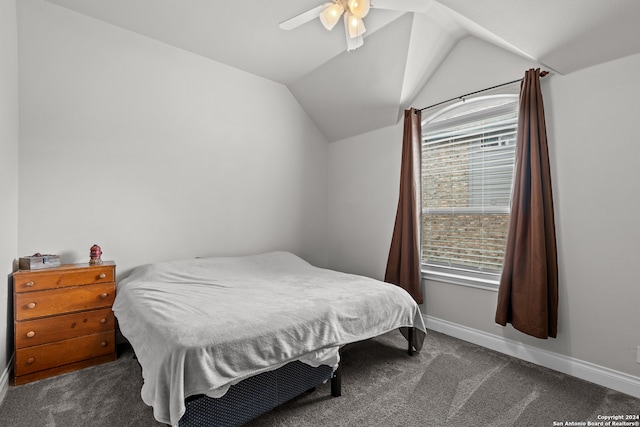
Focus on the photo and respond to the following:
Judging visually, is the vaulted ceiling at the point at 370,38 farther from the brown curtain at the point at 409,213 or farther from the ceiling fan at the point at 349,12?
the ceiling fan at the point at 349,12

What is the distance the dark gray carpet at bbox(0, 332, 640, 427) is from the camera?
1700 mm

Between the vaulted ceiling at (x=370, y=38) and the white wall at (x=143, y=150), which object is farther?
the white wall at (x=143, y=150)

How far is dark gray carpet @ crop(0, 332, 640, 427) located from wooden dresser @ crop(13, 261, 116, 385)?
104mm

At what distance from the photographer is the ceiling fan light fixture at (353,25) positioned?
1.87 meters

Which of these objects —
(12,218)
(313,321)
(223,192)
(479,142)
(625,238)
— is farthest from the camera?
(223,192)

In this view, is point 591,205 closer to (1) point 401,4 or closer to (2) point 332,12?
(1) point 401,4

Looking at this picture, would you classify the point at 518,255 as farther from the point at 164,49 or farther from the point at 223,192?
the point at 164,49

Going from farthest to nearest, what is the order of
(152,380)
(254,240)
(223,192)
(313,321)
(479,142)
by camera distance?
(254,240) < (223,192) < (479,142) < (313,321) < (152,380)

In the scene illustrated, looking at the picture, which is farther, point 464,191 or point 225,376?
point 464,191

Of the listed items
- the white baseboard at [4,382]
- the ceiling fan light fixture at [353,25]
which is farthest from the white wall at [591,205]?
the white baseboard at [4,382]

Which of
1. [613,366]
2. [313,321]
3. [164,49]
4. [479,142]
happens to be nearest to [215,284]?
[313,321]

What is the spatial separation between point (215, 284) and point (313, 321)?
1043 millimetres

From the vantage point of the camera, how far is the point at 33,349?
2102mm

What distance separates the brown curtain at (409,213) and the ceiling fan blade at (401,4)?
1085 millimetres
